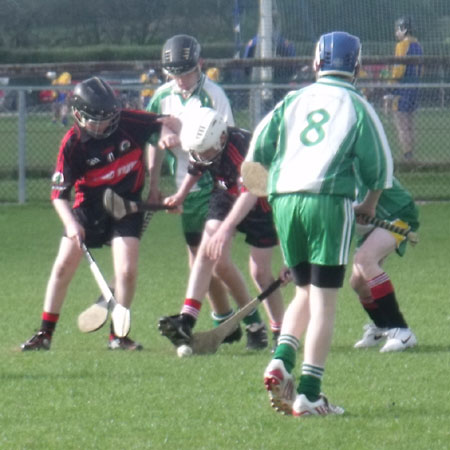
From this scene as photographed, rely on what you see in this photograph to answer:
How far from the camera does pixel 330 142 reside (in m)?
4.89

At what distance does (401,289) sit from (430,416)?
3.41 meters

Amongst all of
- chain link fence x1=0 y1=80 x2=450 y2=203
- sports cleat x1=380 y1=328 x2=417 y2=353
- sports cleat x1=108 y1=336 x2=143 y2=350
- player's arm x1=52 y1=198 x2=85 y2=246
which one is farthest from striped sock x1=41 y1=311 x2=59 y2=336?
chain link fence x1=0 y1=80 x2=450 y2=203

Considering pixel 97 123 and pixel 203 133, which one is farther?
pixel 97 123

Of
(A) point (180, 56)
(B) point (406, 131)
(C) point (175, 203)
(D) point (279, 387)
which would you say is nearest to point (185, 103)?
(A) point (180, 56)

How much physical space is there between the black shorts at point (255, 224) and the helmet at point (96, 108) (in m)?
0.66

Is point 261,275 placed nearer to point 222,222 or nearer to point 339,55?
point 222,222

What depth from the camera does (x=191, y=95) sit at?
6.99m

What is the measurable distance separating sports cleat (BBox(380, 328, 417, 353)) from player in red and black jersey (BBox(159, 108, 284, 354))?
63 cm

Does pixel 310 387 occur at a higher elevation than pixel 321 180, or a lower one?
lower

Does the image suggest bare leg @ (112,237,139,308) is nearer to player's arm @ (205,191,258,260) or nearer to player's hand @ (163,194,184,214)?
player's hand @ (163,194,184,214)

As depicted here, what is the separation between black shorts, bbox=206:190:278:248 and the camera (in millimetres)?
6504

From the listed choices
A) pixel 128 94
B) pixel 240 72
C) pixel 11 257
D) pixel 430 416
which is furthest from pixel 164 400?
pixel 240 72

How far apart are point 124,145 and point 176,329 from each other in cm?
103

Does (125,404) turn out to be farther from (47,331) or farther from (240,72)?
(240,72)
